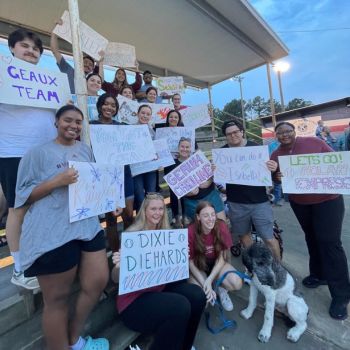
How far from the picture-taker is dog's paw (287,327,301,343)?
2068mm

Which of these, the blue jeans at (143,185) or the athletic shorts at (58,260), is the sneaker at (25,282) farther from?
the blue jeans at (143,185)

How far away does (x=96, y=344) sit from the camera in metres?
1.70

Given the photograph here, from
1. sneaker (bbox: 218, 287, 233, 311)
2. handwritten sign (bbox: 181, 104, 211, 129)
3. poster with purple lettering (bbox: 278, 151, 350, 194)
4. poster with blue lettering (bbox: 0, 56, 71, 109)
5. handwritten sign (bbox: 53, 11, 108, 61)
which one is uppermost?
handwritten sign (bbox: 53, 11, 108, 61)

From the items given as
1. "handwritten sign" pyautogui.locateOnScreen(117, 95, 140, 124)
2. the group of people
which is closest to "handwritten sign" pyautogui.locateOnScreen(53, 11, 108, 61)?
the group of people

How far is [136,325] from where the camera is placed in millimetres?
1824

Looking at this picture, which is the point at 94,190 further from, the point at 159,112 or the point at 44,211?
the point at 159,112

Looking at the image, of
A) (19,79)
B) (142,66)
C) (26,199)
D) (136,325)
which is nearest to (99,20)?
(142,66)

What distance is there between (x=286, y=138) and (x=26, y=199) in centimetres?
245

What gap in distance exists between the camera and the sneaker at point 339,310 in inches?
90.0

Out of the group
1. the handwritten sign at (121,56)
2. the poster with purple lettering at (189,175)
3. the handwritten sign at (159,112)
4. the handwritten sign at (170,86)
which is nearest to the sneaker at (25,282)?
the poster with purple lettering at (189,175)

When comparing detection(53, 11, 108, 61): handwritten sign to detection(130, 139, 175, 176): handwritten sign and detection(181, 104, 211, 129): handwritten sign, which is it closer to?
detection(130, 139, 175, 176): handwritten sign

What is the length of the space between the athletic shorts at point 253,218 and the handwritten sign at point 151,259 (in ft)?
3.47

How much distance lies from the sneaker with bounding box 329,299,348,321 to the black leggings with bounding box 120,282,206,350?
54.8 inches

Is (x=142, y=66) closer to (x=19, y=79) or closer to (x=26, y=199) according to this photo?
(x=19, y=79)
